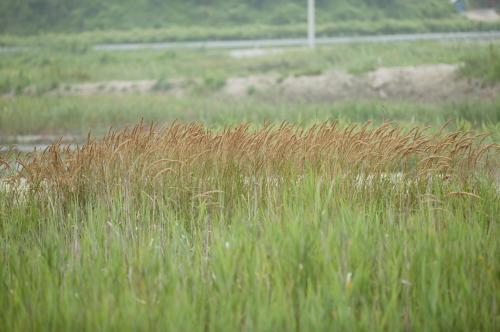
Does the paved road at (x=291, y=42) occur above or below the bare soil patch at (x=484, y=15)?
below

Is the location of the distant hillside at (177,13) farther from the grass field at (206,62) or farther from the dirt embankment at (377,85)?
the dirt embankment at (377,85)

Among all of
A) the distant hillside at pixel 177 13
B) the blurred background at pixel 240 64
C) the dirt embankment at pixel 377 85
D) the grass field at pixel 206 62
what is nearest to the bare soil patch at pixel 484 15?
the blurred background at pixel 240 64

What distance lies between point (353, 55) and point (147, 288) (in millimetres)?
14450

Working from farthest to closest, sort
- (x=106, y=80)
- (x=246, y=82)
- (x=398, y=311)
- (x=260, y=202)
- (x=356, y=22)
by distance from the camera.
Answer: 1. (x=356, y=22)
2. (x=106, y=80)
3. (x=246, y=82)
4. (x=260, y=202)
5. (x=398, y=311)

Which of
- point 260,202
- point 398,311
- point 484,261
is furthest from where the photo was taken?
point 260,202

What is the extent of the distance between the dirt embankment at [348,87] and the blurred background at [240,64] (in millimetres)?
32

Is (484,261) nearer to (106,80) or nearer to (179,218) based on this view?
(179,218)

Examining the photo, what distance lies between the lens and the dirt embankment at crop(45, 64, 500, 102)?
14133 millimetres

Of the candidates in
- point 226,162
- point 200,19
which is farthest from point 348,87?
point 200,19

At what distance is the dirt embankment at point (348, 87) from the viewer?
14133 mm

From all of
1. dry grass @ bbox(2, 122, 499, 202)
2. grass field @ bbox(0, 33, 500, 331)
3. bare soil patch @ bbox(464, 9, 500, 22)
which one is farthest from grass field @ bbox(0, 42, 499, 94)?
dry grass @ bbox(2, 122, 499, 202)

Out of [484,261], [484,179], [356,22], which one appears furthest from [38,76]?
[484,261]

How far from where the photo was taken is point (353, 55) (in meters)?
17.8

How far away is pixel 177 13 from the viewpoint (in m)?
26.8
